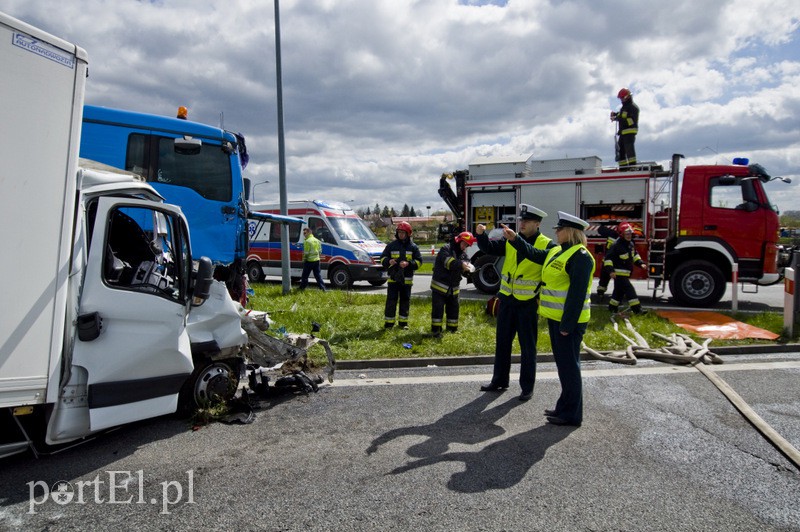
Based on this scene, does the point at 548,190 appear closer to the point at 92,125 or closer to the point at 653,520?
the point at 92,125

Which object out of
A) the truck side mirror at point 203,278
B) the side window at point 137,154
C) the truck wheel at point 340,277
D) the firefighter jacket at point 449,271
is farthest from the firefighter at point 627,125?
the truck side mirror at point 203,278

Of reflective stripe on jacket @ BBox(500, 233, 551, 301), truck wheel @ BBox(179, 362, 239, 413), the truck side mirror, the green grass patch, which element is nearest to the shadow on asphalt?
reflective stripe on jacket @ BBox(500, 233, 551, 301)

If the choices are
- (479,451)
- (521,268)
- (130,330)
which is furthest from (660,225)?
(130,330)

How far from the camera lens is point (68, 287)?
329cm

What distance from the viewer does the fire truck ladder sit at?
10.3m

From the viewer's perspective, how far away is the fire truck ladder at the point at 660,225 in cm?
1027

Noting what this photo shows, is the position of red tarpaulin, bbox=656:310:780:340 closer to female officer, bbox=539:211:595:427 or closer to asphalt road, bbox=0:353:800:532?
asphalt road, bbox=0:353:800:532

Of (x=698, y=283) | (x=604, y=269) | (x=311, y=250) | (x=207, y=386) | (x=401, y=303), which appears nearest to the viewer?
(x=207, y=386)

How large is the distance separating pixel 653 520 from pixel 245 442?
2.79 metres

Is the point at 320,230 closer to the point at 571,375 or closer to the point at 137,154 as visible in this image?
the point at 137,154

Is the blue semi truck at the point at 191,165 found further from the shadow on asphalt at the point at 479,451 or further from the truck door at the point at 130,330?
the shadow on asphalt at the point at 479,451

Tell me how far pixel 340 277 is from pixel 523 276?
9277 millimetres

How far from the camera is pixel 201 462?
356 centimetres

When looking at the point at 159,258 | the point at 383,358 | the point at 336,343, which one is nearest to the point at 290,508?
the point at 159,258
